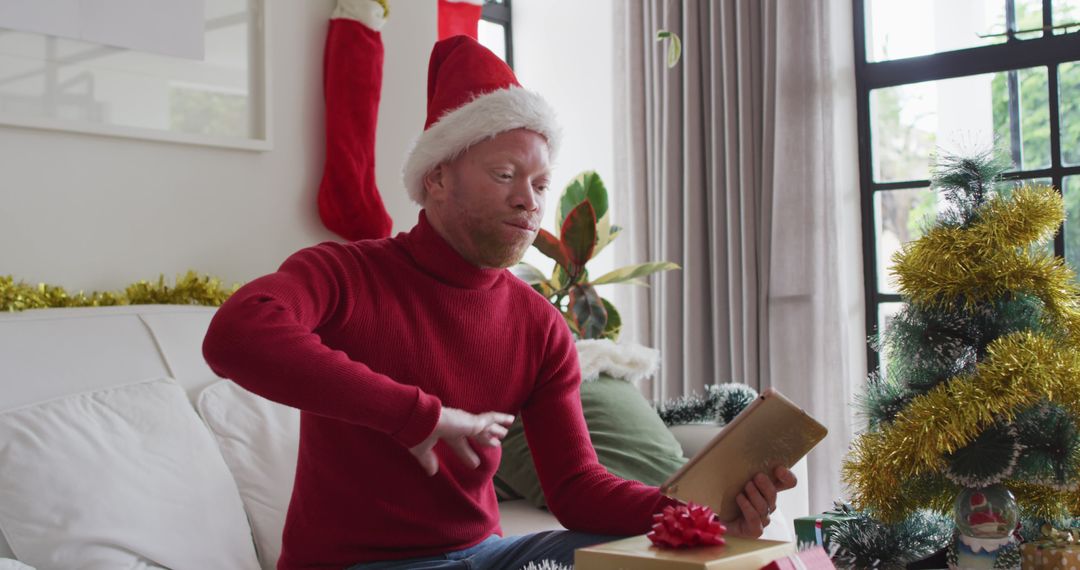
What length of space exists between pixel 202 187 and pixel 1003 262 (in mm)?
1723

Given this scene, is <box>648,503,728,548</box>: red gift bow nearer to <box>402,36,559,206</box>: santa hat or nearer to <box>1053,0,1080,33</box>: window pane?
<box>402,36,559,206</box>: santa hat

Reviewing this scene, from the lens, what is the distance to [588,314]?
10.2 ft

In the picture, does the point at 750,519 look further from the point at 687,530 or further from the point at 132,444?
the point at 132,444

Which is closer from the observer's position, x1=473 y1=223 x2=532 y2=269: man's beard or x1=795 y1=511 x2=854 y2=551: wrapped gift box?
x1=473 y1=223 x2=532 y2=269: man's beard

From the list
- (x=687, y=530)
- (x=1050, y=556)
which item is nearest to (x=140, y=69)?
(x=687, y=530)

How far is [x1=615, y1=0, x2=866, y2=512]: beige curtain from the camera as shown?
3377 millimetres

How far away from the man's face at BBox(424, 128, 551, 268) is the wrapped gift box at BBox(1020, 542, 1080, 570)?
88cm

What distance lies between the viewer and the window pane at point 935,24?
327 centimetres

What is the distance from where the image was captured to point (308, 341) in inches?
48.0

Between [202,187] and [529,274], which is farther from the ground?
[202,187]

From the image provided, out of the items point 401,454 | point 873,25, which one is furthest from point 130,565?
point 873,25

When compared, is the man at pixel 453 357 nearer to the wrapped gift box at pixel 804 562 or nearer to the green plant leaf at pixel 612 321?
the wrapped gift box at pixel 804 562

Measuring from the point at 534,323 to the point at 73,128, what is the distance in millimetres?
1148

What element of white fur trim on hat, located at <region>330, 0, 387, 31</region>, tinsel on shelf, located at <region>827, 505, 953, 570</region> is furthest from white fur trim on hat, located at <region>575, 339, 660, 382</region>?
white fur trim on hat, located at <region>330, 0, 387, 31</region>
